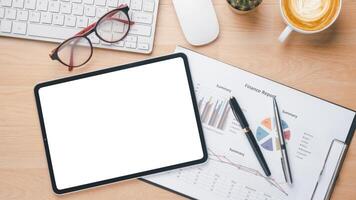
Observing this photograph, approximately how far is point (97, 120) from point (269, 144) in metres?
0.34

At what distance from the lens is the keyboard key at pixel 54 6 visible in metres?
0.81

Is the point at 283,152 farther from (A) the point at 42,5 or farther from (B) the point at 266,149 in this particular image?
(A) the point at 42,5

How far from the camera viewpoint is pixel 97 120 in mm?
820

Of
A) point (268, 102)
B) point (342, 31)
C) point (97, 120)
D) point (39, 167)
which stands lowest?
point (39, 167)

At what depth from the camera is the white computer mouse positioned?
815 millimetres

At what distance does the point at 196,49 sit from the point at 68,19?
0.25m

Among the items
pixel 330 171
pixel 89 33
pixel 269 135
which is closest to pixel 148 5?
pixel 89 33

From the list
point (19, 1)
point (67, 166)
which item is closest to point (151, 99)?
point (67, 166)

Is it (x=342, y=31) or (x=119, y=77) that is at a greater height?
(x=342, y=31)

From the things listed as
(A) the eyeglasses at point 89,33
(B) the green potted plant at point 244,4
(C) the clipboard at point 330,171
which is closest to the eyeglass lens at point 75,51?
(A) the eyeglasses at point 89,33

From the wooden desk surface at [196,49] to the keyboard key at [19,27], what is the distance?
2 centimetres

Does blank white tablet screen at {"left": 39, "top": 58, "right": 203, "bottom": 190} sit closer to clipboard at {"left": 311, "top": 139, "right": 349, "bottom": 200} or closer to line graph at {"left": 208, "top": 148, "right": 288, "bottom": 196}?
line graph at {"left": 208, "top": 148, "right": 288, "bottom": 196}

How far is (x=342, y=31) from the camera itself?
827 millimetres

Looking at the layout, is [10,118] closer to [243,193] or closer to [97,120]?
[97,120]
